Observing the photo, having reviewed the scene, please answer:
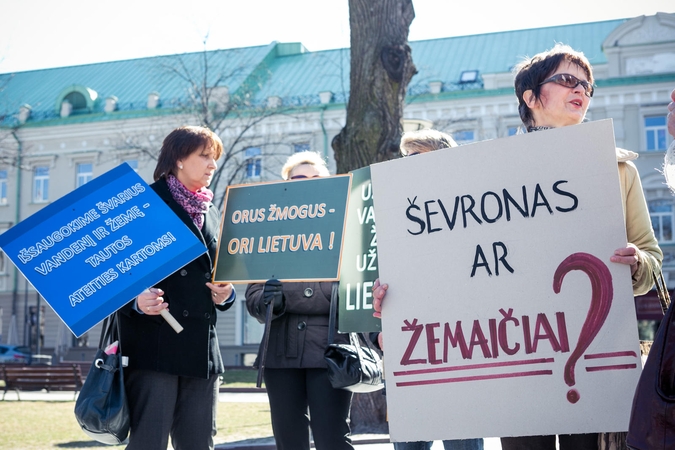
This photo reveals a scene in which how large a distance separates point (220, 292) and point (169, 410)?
63 cm

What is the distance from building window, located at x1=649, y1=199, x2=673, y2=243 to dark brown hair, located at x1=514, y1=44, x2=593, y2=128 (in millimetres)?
30365

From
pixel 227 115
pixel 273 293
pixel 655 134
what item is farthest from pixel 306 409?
pixel 655 134

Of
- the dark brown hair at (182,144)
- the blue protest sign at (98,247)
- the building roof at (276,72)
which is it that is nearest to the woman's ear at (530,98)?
the dark brown hair at (182,144)

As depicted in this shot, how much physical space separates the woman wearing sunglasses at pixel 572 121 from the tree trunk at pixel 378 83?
618cm

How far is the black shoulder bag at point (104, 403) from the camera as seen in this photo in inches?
150

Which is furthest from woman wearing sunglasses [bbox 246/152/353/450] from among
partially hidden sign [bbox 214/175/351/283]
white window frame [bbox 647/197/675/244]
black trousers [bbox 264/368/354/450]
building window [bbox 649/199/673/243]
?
building window [bbox 649/199/673/243]

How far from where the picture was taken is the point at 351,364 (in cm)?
422

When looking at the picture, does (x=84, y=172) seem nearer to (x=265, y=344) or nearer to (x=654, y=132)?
(x=654, y=132)

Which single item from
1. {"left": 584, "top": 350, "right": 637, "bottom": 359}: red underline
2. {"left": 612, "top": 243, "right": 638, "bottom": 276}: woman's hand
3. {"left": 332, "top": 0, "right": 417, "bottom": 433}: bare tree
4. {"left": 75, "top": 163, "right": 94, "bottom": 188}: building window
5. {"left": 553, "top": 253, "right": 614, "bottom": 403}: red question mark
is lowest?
{"left": 584, "top": 350, "right": 637, "bottom": 359}: red underline

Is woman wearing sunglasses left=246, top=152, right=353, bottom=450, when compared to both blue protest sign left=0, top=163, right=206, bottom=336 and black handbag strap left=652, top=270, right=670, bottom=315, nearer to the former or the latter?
blue protest sign left=0, top=163, right=206, bottom=336

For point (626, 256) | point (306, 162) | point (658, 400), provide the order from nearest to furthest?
point (658, 400) → point (626, 256) → point (306, 162)

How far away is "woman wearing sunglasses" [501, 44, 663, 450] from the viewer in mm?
2969

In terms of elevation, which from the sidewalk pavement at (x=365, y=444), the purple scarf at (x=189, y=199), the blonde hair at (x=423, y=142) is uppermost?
the blonde hair at (x=423, y=142)

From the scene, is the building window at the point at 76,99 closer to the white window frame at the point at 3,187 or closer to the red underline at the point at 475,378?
the white window frame at the point at 3,187
